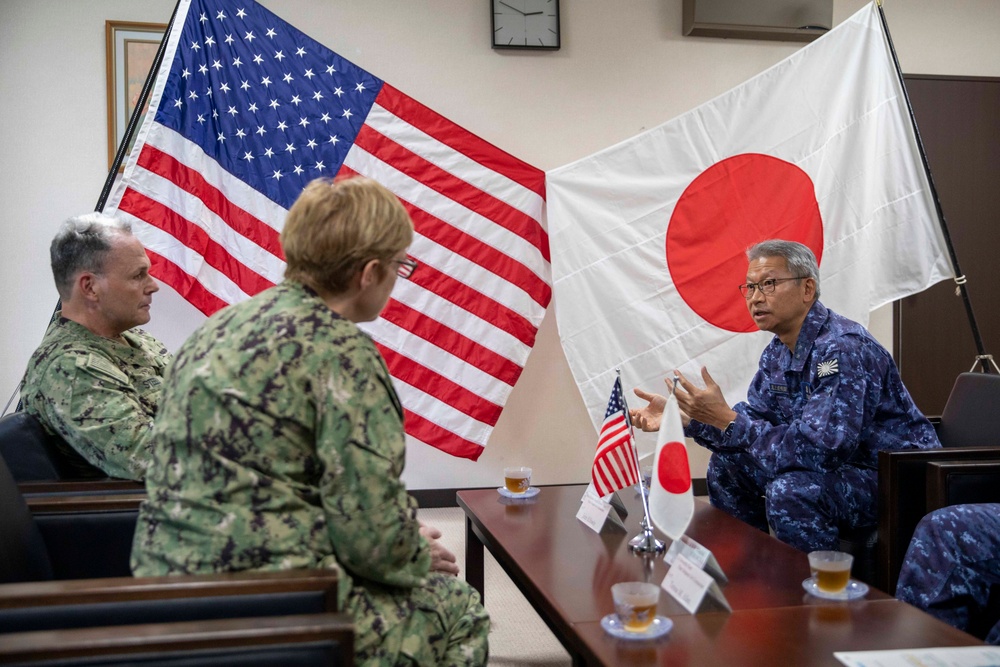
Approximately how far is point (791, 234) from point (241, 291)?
2.21m

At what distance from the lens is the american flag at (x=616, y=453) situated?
1932mm

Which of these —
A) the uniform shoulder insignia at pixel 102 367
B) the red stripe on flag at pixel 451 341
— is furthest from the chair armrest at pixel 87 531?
the red stripe on flag at pixel 451 341

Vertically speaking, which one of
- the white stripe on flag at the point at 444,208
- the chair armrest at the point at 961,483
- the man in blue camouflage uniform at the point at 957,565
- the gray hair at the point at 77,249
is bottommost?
the man in blue camouflage uniform at the point at 957,565

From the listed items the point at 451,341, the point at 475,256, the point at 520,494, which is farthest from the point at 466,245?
the point at 520,494

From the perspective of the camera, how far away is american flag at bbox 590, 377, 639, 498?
1932 millimetres

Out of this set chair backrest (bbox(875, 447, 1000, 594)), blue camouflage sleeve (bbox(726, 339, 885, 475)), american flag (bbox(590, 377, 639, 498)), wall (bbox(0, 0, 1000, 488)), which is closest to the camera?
american flag (bbox(590, 377, 639, 498))

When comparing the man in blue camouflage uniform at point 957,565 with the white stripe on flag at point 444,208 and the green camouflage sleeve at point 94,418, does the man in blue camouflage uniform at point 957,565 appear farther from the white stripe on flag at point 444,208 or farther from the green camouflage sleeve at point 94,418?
the white stripe on flag at point 444,208

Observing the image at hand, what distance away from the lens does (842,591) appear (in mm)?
1485

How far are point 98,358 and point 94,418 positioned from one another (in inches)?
6.4

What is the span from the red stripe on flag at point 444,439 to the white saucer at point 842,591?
1.97m

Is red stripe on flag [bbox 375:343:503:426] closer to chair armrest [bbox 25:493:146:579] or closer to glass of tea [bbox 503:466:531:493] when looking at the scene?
glass of tea [bbox 503:466:531:493]

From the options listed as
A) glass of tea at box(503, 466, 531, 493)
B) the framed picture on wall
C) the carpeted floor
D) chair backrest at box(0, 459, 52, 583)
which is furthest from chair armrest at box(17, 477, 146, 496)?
the framed picture on wall

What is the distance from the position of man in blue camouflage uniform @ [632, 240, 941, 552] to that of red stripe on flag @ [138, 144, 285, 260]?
1605 millimetres

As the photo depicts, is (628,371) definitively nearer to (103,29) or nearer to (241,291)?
(241,291)
